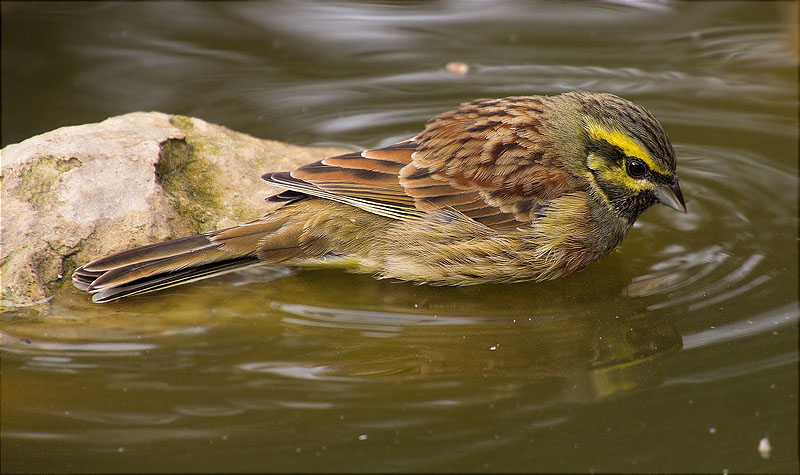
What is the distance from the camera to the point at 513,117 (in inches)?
234

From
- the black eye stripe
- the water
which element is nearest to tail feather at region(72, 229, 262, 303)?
the water

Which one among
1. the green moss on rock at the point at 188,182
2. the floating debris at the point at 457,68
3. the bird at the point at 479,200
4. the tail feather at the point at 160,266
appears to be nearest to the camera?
the tail feather at the point at 160,266

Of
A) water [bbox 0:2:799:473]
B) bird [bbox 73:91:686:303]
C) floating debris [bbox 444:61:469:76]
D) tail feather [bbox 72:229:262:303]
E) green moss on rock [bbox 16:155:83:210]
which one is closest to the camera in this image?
water [bbox 0:2:799:473]

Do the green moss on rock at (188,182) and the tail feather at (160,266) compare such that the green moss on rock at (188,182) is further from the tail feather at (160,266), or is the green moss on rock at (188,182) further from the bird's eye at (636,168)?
the bird's eye at (636,168)

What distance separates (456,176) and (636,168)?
1.15m

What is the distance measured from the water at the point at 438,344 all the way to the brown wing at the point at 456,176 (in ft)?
1.75

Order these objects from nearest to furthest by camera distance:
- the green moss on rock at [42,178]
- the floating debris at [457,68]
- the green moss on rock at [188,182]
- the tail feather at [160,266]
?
the tail feather at [160,266] < the green moss on rock at [42,178] < the green moss on rock at [188,182] < the floating debris at [457,68]

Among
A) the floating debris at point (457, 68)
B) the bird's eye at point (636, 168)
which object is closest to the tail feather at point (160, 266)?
the bird's eye at point (636, 168)

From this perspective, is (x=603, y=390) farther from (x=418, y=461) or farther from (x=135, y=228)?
(x=135, y=228)

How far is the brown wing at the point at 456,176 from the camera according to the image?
A: 5629 millimetres

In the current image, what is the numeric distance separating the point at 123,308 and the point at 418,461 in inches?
80.1

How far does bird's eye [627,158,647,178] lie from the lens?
18.8 feet

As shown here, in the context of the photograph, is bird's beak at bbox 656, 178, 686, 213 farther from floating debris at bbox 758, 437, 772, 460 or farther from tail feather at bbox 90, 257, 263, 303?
tail feather at bbox 90, 257, 263, 303

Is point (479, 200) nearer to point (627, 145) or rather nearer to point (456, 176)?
point (456, 176)
